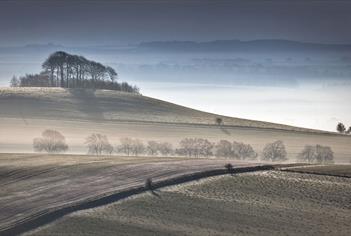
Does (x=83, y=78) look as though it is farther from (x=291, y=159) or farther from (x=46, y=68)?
(x=291, y=159)

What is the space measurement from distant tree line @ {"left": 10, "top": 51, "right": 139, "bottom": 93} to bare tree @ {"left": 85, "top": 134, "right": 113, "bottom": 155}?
50.7 meters

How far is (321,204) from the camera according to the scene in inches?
1688

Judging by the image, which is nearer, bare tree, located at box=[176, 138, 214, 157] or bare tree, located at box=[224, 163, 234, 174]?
bare tree, located at box=[224, 163, 234, 174]

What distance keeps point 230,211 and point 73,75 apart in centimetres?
9082

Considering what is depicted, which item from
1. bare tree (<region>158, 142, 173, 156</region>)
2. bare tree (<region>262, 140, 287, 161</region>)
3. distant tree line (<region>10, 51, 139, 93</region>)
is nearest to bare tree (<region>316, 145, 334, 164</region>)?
bare tree (<region>262, 140, 287, 161</region>)

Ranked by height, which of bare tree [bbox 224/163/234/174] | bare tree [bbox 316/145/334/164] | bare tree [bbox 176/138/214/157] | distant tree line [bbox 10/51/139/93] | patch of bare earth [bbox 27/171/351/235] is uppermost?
distant tree line [bbox 10/51/139/93]

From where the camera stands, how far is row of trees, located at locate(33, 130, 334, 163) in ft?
229

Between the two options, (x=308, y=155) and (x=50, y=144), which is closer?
(x=308, y=155)

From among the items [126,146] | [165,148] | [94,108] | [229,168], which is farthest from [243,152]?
[94,108]

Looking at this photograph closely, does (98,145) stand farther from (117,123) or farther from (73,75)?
(73,75)

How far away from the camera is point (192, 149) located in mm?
70688

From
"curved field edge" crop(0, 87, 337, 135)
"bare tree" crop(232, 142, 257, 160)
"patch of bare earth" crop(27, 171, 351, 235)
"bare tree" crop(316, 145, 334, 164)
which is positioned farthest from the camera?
"curved field edge" crop(0, 87, 337, 135)

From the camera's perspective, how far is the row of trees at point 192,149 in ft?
229

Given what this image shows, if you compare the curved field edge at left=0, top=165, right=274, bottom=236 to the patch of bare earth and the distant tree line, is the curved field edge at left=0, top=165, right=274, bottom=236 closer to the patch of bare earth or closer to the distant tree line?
Result: the patch of bare earth
